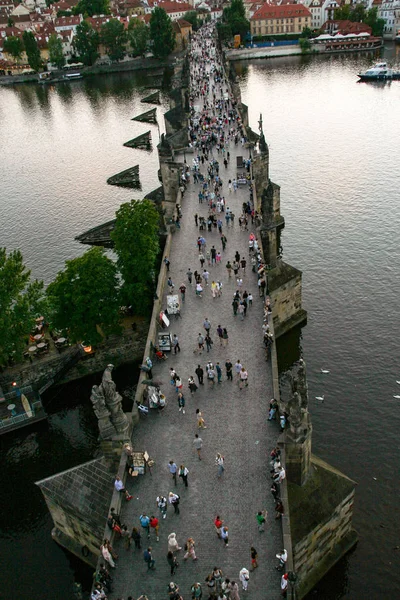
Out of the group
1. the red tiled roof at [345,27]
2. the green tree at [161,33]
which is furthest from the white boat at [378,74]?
the green tree at [161,33]

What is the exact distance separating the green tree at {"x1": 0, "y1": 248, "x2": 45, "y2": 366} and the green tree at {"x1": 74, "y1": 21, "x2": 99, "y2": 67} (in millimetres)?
161788

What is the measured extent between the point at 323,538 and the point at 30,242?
5553 centimetres

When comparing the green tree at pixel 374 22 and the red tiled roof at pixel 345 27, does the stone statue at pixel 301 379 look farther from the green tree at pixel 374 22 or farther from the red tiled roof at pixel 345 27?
the green tree at pixel 374 22

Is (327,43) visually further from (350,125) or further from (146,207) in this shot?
(146,207)

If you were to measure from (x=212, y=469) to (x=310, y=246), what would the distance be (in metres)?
40.0

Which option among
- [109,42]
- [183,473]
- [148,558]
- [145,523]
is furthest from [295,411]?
[109,42]

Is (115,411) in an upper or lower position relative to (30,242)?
upper

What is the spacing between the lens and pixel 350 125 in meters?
104

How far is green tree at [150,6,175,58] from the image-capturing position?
17625cm

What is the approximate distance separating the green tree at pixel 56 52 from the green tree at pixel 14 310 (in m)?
163

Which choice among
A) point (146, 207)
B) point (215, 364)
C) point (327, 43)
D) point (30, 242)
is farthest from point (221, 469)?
Answer: point (327, 43)

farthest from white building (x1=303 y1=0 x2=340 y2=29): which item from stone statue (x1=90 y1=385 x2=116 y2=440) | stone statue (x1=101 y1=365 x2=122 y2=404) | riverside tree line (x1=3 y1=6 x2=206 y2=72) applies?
stone statue (x1=90 y1=385 x2=116 y2=440)

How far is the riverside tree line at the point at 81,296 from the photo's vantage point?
43.6m

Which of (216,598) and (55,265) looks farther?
(55,265)
